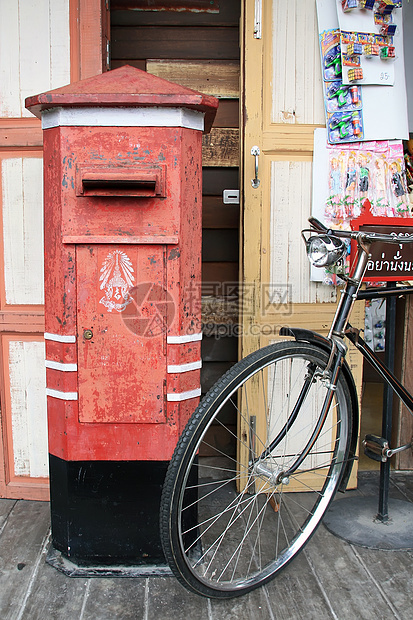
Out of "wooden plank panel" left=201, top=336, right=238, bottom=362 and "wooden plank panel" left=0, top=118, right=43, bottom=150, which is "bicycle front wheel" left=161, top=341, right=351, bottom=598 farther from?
"wooden plank panel" left=0, top=118, right=43, bottom=150

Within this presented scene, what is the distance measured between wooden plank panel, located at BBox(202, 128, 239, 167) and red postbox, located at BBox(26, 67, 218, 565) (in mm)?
916

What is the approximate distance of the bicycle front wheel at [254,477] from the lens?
1609 mm

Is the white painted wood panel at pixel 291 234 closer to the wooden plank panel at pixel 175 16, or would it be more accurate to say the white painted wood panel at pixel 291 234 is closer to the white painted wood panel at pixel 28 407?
the wooden plank panel at pixel 175 16

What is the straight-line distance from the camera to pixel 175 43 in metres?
2.80

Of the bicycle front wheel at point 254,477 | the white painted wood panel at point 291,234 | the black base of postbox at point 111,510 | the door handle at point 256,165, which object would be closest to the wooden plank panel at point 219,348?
the bicycle front wheel at point 254,477

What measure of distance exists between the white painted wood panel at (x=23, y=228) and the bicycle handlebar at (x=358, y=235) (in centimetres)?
137

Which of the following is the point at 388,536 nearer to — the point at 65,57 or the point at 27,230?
the point at 27,230

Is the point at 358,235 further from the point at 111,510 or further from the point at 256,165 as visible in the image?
the point at 111,510

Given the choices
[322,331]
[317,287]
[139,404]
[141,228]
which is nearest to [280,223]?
[317,287]

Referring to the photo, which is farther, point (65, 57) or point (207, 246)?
point (207, 246)

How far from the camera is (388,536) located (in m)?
2.19

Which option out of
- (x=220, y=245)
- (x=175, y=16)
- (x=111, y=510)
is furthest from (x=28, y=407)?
(x=175, y=16)

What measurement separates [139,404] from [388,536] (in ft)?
4.13

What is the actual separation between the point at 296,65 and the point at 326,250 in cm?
120
